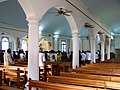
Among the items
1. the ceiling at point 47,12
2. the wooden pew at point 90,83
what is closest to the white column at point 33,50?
the wooden pew at point 90,83

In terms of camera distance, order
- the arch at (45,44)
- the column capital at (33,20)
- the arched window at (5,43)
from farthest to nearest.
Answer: the arch at (45,44) → the arched window at (5,43) → the column capital at (33,20)

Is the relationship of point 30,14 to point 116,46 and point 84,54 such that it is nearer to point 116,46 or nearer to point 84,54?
point 84,54

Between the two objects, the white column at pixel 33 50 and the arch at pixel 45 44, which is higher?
the arch at pixel 45 44

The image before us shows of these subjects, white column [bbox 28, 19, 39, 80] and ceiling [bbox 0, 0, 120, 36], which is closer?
white column [bbox 28, 19, 39, 80]

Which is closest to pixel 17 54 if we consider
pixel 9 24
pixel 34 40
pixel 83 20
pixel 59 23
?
pixel 9 24

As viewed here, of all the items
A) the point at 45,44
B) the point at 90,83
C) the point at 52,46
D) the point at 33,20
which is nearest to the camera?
the point at 90,83

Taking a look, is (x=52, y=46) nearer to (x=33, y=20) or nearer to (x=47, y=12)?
(x=47, y=12)

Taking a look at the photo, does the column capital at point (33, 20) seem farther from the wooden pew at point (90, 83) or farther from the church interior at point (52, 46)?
the wooden pew at point (90, 83)

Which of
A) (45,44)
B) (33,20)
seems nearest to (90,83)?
(33,20)

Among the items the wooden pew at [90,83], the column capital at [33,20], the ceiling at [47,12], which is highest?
the ceiling at [47,12]

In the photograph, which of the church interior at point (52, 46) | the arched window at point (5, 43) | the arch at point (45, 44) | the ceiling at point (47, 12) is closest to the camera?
the church interior at point (52, 46)

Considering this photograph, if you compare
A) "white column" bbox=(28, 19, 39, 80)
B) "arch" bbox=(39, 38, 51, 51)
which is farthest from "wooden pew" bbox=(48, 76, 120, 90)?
"arch" bbox=(39, 38, 51, 51)

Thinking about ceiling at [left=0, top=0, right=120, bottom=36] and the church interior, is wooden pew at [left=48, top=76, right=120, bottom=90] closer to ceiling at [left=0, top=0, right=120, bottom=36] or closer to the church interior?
the church interior

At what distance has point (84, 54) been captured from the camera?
18375mm
